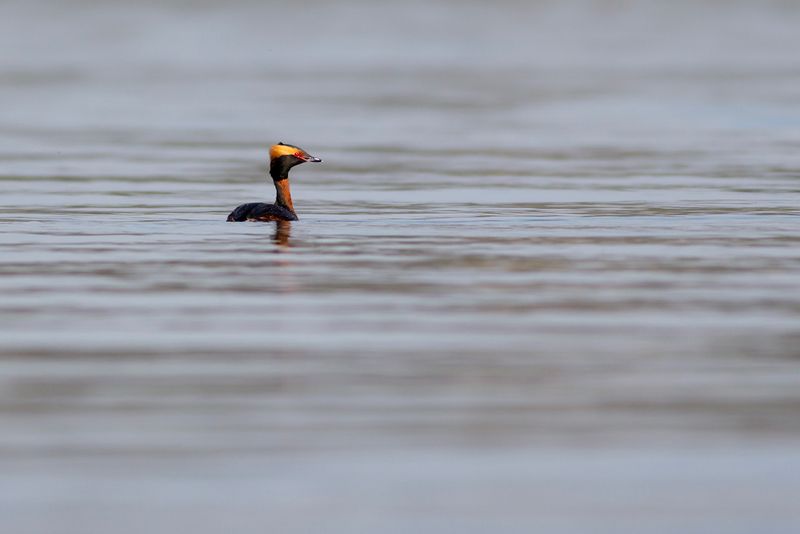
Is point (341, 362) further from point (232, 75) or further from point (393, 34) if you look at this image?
point (393, 34)

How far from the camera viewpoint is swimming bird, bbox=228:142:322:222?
20.7 m

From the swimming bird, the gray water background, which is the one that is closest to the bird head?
the swimming bird

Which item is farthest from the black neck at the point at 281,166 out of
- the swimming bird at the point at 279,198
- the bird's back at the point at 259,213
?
the bird's back at the point at 259,213

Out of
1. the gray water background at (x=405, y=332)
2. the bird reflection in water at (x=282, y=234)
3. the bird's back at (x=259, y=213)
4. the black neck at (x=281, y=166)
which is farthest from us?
the black neck at (x=281, y=166)

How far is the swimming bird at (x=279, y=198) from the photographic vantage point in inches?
816

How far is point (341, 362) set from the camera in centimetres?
1197

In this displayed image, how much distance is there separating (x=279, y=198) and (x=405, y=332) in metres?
8.68

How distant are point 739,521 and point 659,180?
17.7 metres

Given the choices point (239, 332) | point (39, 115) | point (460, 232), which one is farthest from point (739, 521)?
point (39, 115)

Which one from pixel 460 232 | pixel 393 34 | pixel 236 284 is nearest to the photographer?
pixel 236 284

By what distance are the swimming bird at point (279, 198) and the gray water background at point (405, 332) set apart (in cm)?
18

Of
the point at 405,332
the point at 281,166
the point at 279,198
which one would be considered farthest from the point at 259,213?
the point at 405,332

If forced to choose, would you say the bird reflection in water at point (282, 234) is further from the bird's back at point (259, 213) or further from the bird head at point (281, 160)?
the bird head at point (281, 160)

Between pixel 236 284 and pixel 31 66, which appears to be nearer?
pixel 236 284
